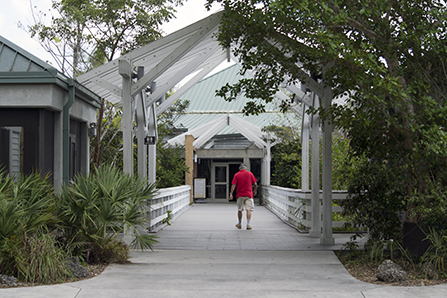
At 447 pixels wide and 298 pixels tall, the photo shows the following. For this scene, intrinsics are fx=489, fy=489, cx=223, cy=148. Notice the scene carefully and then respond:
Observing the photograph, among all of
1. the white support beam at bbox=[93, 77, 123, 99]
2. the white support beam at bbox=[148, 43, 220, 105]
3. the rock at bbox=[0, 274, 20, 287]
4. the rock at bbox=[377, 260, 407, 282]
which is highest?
the white support beam at bbox=[148, 43, 220, 105]

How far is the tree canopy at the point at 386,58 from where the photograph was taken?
705 cm

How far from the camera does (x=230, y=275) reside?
707 cm

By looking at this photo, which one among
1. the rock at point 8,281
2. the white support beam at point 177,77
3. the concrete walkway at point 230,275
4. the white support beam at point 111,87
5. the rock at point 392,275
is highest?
the white support beam at point 177,77

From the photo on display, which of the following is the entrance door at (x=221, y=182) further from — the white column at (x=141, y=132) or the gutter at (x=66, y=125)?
the gutter at (x=66, y=125)

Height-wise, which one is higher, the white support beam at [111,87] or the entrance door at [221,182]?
the white support beam at [111,87]

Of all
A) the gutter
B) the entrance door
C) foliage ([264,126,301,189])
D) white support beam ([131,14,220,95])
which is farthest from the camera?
the entrance door

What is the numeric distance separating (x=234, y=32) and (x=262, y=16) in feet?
3.37

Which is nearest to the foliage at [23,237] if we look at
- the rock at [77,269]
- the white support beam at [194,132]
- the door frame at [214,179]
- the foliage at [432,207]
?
the rock at [77,269]

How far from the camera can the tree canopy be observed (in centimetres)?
705

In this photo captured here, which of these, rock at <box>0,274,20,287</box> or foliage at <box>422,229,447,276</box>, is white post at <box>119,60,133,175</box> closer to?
rock at <box>0,274,20,287</box>

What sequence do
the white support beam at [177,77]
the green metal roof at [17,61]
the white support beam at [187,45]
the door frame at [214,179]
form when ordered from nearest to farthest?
1. the green metal roof at [17,61]
2. the white support beam at [187,45]
3. the white support beam at [177,77]
4. the door frame at [214,179]

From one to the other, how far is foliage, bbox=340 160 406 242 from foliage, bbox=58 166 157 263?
141 inches

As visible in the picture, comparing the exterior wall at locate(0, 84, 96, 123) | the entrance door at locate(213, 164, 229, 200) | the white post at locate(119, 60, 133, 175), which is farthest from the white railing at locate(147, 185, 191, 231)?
the entrance door at locate(213, 164, 229, 200)

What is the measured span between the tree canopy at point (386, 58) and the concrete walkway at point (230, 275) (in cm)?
190
